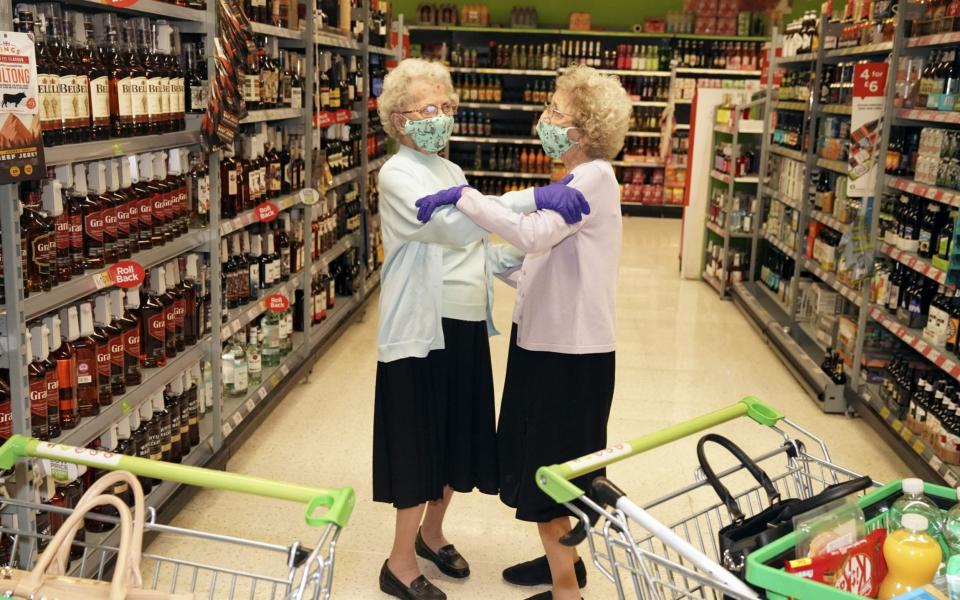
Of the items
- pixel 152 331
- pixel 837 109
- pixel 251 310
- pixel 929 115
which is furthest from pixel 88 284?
pixel 837 109

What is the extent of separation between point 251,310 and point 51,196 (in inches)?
67.2

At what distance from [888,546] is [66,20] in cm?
253

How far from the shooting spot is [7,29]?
2.11 meters

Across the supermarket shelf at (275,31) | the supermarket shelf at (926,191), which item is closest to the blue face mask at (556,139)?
the supermarket shelf at (275,31)

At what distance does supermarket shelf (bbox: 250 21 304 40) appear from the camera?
158 inches

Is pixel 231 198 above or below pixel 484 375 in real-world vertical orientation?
above

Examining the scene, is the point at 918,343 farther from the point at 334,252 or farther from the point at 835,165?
the point at 334,252

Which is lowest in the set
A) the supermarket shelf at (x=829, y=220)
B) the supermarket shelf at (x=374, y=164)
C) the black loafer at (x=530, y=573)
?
the black loafer at (x=530, y=573)

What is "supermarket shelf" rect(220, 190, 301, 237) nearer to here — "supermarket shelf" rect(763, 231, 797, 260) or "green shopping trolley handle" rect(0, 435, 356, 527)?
"green shopping trolley handle" rect(0, 435, 356, 527)

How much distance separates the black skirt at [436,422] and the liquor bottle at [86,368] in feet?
2.79

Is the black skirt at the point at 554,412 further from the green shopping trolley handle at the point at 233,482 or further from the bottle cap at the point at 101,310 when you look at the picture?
the bottle cap at the point at 101,310

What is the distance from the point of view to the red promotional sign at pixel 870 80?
455 centimetres

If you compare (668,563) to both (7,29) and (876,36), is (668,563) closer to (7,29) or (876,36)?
(7,29)

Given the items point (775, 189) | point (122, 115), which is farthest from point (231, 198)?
point (775, 189)
